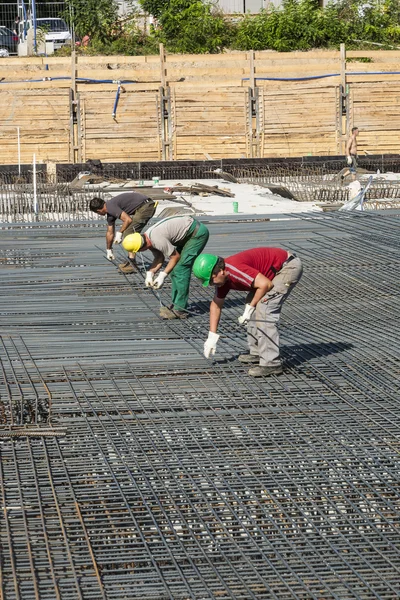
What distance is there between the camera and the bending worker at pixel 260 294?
615 cm

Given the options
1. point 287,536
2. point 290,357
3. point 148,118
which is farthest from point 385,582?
point 148,118

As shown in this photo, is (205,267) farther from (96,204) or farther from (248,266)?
(96,204)

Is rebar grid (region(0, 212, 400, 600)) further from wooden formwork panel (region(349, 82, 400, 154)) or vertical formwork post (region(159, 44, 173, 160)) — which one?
wooden formwork panel (region(349, 82, 400, 154))

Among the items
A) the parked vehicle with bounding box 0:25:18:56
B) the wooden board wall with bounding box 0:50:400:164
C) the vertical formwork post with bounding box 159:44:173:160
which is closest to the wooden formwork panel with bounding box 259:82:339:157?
the wooden board wall with bounding box 0:50:400:164

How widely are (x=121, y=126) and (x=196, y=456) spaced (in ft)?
67.8

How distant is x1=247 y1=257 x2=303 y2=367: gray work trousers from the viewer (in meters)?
6.52

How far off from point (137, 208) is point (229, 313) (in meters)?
1.98

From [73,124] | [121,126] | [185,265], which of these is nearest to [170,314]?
[185,265]

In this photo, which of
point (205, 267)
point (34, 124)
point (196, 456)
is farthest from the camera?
point (34, 124)

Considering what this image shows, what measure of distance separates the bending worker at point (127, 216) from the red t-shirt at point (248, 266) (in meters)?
3.61

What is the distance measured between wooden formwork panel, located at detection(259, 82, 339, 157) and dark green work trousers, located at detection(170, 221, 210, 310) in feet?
57.8

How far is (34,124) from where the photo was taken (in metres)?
25.1

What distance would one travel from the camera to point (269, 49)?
31.9 metres

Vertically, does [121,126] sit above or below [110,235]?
above
